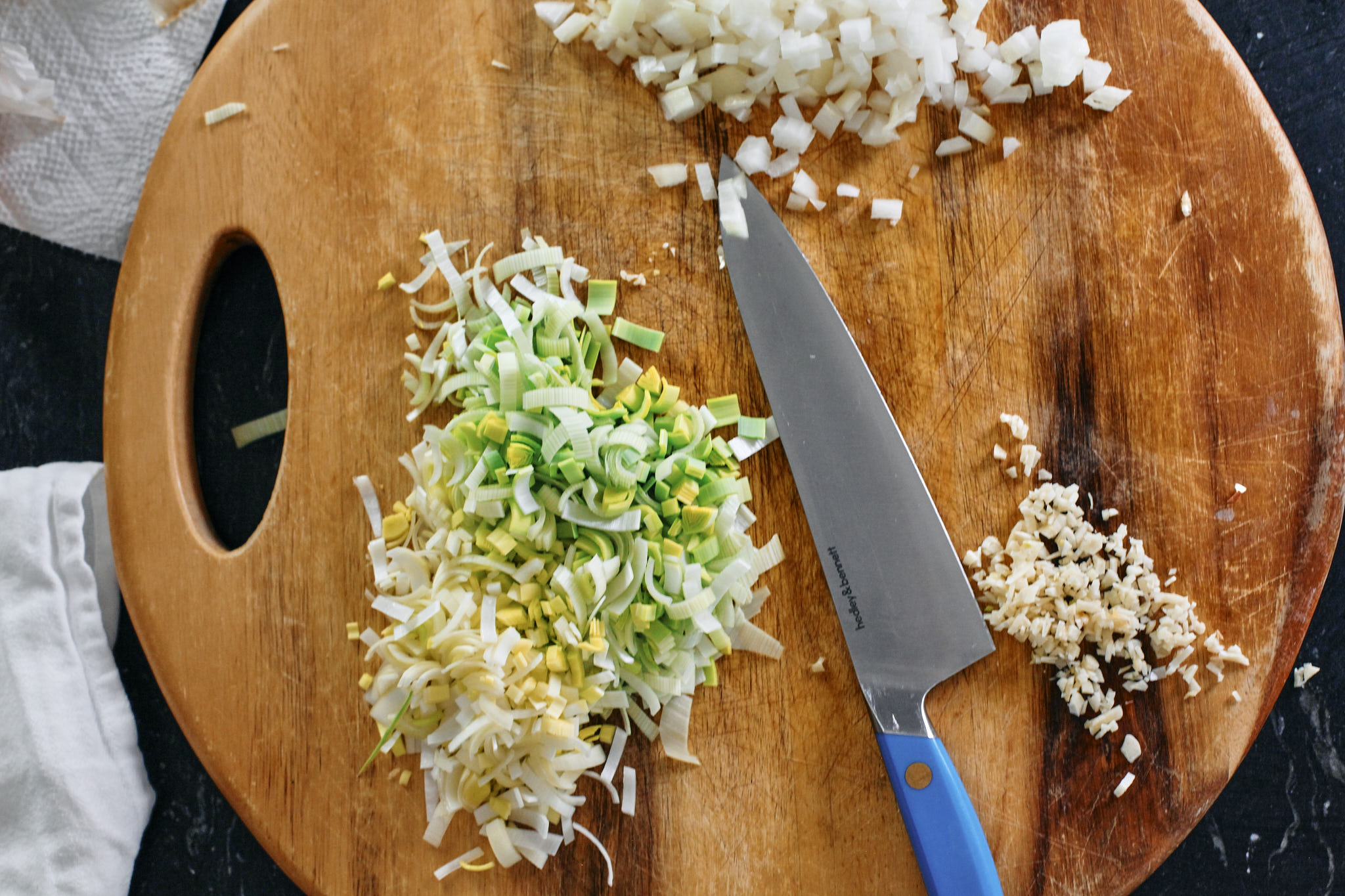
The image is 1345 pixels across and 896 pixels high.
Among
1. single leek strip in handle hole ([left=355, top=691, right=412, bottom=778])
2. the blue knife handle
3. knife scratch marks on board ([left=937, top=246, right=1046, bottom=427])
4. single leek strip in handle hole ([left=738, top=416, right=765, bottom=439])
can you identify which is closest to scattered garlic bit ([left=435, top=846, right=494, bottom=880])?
single leek strip in handle hole ([left=355, top=691, right=412, bottom=778])

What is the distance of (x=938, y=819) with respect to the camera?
3.70 ft

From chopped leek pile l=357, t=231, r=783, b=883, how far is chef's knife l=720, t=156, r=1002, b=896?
0.26ft

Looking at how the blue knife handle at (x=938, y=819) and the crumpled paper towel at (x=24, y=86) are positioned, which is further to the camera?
the crumpled paper towel at (x=24, y=86)

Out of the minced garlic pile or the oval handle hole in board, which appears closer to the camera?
the minced garlic pile

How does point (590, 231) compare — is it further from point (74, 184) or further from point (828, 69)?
point (74, 184)

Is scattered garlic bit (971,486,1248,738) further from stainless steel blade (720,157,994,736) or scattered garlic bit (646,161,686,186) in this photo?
scattered garlic bit (646,161,686,186)

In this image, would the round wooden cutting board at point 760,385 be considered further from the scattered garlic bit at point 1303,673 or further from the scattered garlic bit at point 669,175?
the scattered garlic bit at point 1303,673

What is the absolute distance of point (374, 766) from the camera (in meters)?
1.21

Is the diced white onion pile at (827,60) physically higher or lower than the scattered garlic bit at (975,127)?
higher

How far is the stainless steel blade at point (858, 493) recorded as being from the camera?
1.18 meters

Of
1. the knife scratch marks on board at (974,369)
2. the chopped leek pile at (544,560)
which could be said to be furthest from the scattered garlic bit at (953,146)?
the chopped leek pile at (544,560)

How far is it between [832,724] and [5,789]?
4.03 ft

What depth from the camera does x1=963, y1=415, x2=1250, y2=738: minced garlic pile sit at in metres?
1.17

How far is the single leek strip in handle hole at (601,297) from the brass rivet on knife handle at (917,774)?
2.40 ft
